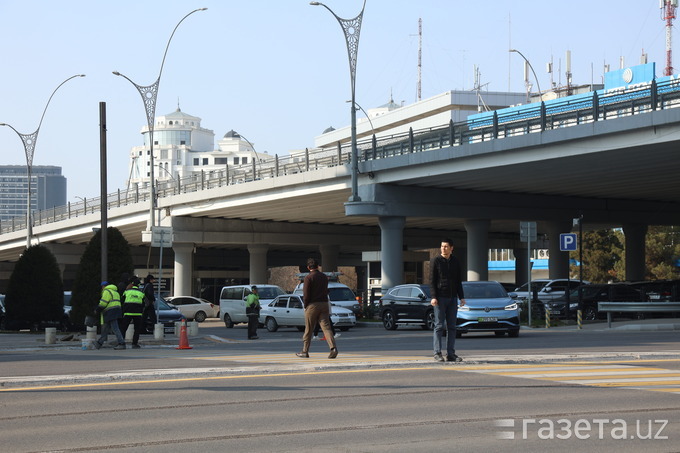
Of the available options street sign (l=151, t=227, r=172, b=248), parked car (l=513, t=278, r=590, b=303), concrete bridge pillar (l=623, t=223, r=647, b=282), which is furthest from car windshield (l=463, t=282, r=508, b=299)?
concrete bridge pillar (l=623, t=223, r=647, b=282)

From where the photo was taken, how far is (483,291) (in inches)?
1128

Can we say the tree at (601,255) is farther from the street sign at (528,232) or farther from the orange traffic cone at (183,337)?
the orange traffic cone at (183,337)

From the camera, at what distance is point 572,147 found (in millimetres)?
37750

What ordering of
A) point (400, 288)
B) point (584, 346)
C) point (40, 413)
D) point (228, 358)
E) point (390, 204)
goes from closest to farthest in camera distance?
point (40, 413) → point (228, 358) → point (584, 346) → point (400, 288) → point (390, 204)

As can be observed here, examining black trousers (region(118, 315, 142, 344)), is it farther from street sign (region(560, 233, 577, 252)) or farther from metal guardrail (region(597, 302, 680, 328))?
street sign (region(560, 233, 577, 252))

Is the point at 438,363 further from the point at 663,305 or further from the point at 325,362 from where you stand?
the point at 663,305

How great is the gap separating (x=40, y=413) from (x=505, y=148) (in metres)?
30.2

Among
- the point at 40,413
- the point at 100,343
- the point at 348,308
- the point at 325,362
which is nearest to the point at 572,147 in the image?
the point at 348,308

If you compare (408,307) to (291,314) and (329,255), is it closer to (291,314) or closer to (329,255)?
(291,314)

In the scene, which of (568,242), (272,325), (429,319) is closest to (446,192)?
(272,325)

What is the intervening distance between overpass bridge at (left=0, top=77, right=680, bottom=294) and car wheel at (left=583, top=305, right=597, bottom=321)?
5.48 m

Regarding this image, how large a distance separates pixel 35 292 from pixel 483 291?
16.2 meters

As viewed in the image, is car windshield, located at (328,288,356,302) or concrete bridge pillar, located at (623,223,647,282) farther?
concrete bridge pillar, located at (623,223,647,282)

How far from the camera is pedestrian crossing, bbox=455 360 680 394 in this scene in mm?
13406
